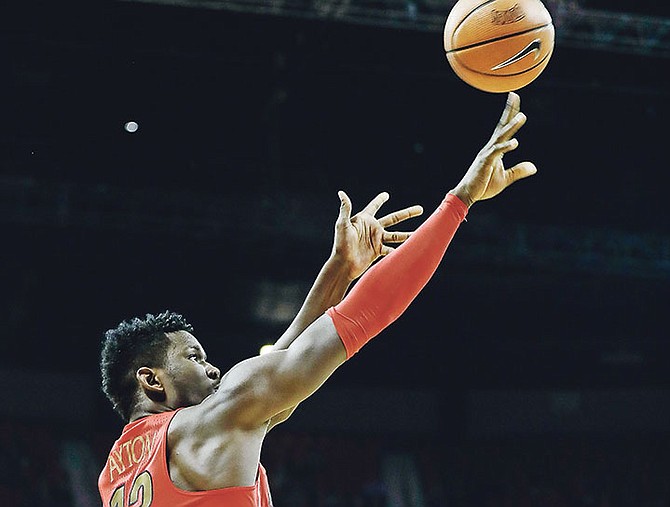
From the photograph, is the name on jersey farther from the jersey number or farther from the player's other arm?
the player's other arm

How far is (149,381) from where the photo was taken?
267 cm

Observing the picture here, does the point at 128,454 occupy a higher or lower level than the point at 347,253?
lower

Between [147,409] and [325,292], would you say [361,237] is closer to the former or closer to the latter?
[325,292]

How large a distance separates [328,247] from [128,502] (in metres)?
8.12

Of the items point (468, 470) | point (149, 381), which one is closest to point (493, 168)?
point (149, 381)

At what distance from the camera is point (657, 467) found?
13031 millimetres

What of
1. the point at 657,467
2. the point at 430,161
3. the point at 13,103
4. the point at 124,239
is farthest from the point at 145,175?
the point at 657,467

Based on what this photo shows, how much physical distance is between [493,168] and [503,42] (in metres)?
1.10

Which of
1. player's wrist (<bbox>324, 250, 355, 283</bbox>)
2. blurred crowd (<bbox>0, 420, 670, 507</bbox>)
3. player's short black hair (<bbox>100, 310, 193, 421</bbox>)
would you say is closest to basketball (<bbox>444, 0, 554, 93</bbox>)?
player's wrist (<bbox>324, 250, 355, 283</bbox>)

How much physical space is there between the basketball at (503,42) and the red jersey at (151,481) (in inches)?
70.8

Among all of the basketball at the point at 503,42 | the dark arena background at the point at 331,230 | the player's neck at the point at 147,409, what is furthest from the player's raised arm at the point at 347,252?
the dark arena background at the point at 331,230

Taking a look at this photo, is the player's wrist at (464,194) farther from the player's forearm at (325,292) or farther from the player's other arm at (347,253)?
the player's forearm at (325,292)

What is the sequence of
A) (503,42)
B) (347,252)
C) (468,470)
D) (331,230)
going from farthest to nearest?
(468,470), (331,230), (503,42), (347,252)

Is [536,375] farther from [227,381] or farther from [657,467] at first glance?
Answer: [227,381]
